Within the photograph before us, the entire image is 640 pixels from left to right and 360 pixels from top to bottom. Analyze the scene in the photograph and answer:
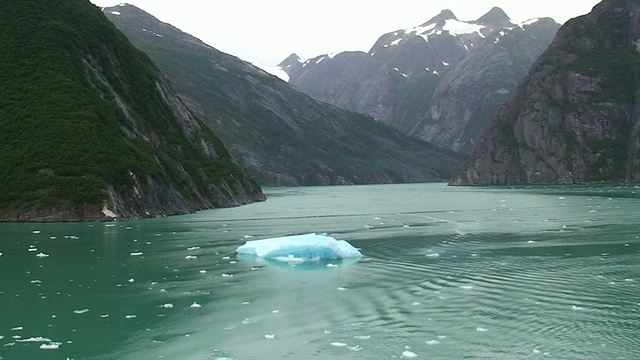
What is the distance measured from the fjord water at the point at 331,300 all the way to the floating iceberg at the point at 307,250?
4.95 feet

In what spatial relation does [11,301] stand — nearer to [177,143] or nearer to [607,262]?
[607,262]

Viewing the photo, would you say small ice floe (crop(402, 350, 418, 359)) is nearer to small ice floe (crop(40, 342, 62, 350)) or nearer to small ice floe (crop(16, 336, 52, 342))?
small ice floe (crop(40, 342, 62, 350))

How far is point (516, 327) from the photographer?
2445 centimetres

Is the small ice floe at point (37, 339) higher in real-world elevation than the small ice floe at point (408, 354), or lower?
higher

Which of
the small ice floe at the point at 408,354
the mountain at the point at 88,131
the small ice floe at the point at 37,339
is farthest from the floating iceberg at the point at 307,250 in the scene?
the mountain at the point at 88,131

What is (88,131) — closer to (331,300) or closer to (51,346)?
(331,300)

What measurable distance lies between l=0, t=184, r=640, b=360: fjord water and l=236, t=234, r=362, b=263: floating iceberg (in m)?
1.51

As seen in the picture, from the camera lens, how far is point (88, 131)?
87625mm

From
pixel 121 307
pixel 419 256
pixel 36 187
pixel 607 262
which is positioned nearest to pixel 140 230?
pixel 36 187

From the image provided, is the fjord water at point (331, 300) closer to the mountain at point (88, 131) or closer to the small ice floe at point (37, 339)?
the small ice floe at point (37, 339)

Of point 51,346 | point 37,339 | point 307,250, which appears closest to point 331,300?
point 51,346

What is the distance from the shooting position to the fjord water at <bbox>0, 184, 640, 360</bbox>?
74.0 ft

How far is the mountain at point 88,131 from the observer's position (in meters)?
79.8

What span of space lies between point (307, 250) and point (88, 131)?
177 ft
